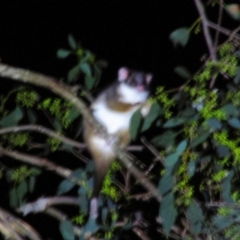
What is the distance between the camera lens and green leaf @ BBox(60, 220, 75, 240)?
285cm

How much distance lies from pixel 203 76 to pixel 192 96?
73 mm

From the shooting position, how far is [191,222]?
2.75 m

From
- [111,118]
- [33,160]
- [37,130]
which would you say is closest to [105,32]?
[111,118]

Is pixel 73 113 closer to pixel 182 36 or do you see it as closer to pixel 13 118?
pixel 13 118

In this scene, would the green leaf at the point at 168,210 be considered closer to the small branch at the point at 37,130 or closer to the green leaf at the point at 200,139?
the green leaf at the point at 200,139

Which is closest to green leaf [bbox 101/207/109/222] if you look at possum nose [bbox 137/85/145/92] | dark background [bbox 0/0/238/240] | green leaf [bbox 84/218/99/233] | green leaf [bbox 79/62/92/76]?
green leaf [bbox 84/218/99/233]

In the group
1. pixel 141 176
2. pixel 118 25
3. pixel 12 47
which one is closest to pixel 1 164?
pixel 141 176

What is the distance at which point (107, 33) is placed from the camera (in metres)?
7.85

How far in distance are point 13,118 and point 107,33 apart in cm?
504

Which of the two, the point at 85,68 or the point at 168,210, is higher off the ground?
the point at 85,68

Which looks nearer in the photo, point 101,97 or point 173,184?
point 173,184

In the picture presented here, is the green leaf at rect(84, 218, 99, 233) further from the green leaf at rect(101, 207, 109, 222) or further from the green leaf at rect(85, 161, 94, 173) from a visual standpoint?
the green leaf at rect(85, 161, 94, 173)

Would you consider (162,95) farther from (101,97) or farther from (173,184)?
(101,97)

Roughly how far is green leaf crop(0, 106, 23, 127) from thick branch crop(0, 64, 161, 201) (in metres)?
0.18
